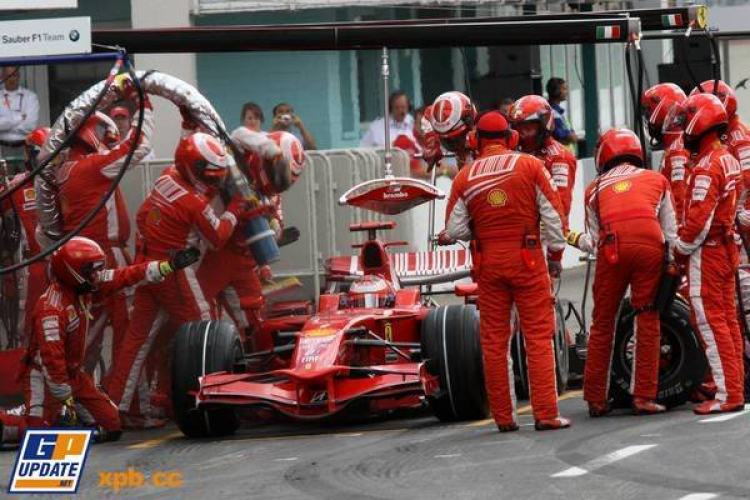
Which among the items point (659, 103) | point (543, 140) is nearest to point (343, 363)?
point (543, 140)

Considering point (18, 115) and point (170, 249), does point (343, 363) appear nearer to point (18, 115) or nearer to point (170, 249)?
point (170, 249)

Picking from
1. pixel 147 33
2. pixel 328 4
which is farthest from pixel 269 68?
pixel 147 33

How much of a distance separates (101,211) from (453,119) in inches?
110

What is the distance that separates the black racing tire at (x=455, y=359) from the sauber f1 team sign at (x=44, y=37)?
3174 millimetres

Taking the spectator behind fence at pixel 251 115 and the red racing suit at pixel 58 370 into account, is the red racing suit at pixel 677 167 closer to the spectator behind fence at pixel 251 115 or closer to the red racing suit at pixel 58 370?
the red racing suit at pixel 58 370

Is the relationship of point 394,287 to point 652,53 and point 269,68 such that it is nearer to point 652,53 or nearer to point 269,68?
point 269,68

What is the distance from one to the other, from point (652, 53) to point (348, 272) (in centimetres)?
1509

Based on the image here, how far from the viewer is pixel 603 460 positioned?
34.0 ft

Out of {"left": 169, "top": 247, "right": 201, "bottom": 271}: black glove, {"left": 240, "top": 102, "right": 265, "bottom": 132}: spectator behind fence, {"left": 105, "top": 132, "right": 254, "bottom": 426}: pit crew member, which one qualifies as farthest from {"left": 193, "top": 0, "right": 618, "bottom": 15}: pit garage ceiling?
{"left": 169, "top": 247, "right": 201, "bottom": 271}: black glove

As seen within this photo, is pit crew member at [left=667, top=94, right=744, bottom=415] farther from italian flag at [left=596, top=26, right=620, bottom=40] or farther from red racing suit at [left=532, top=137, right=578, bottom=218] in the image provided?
red racing suit at [left=532, top=137, right=578, bottom=218]

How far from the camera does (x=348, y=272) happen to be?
45.5 ft

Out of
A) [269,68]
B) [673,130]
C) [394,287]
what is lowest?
[394,287]

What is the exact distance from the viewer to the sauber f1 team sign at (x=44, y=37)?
10.3 metres

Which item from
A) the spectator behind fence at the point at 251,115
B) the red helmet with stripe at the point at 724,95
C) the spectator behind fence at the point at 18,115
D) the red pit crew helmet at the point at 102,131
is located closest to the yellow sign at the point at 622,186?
the red helmet with stripe at the point at 724,95
